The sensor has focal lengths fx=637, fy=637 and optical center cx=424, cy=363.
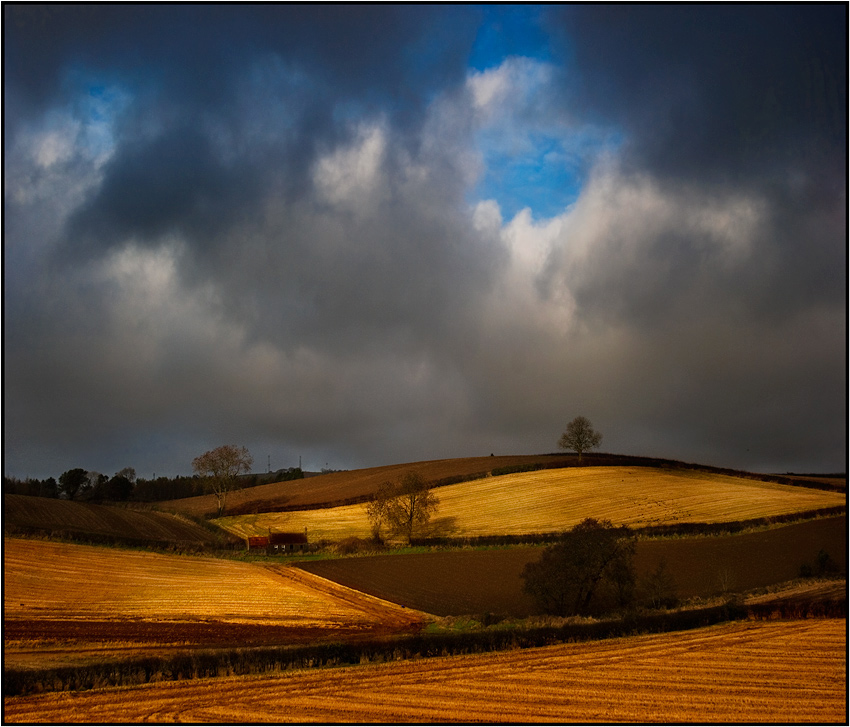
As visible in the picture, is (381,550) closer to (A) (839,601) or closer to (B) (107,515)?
(B) (107,515)

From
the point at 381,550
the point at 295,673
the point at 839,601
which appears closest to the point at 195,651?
the point at 295,673

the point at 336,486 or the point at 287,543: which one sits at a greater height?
the point at 336,486

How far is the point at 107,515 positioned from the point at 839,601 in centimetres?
5797

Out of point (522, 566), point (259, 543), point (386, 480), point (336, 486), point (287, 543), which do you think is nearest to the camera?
point (522, 566)

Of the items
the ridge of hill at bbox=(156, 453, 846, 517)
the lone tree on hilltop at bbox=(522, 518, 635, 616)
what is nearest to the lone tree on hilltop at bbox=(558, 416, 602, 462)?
the ridge of hill at bbox=(156, 453, 846, 517)

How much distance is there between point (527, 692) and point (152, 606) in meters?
23.3

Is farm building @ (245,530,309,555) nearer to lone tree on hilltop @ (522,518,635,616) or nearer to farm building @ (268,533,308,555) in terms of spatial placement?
farm building @ (268,533,308,555)

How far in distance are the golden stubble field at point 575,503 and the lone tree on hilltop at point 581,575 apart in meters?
24.6

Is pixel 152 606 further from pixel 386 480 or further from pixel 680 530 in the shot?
pixel 386 480

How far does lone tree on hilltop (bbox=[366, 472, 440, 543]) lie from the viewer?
195 feet

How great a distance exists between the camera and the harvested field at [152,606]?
989 inches

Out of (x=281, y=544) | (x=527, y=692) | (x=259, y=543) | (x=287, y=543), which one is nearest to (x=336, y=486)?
(x=259, y=543)

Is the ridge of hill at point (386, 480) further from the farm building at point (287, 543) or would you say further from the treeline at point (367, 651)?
the treeline at point (367, 651)

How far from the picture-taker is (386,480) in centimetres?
8656
